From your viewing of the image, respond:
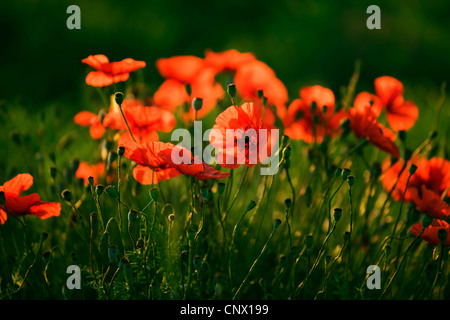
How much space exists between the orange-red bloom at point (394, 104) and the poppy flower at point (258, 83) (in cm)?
22

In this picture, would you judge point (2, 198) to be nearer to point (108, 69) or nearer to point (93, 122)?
point (108, 69)

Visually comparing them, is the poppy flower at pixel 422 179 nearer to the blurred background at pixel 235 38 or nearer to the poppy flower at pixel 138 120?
the poppy flower at pixel 138 120

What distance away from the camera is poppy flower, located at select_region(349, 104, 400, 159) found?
3.34ft

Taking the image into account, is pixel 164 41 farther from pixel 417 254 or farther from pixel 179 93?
pixel 417 254

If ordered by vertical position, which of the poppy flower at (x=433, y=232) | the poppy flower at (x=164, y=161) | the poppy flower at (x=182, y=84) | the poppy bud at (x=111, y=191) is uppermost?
the poppy flower at (x=182, y=84)

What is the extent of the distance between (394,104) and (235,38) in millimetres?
2096

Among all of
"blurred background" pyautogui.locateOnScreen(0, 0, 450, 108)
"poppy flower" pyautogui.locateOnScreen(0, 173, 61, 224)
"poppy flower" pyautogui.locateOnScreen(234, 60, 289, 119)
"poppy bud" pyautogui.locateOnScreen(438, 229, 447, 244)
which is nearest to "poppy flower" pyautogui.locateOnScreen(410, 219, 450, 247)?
"poppy bud" pyautogui.locateOnScreen(438, 229, 447, 244)

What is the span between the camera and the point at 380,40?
3477 millimetres

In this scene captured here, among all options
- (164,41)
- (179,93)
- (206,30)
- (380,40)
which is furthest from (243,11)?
(179,93)

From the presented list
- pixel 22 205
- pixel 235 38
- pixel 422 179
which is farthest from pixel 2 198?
pixel 235 38

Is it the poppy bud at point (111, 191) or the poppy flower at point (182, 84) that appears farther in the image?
the poppy flower at point (182, 84)

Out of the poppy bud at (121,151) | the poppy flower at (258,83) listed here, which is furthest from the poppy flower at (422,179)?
the poppy bud at (121,151)

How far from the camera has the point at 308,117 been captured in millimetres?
1300

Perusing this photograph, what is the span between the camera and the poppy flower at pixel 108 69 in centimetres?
97
